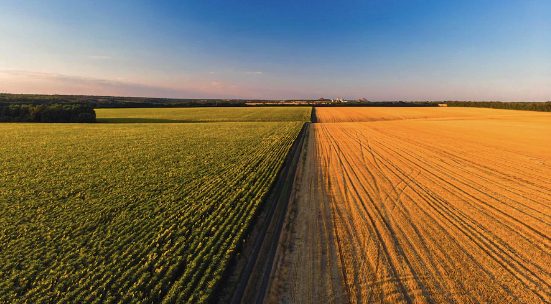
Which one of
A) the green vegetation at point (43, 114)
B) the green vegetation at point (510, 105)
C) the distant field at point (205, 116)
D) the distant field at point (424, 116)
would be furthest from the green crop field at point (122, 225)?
the green vegetation at point (510, 105)

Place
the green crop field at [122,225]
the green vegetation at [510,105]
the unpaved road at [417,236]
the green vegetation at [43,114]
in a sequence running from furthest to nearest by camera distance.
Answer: the green vegetation at [510,105] < the green vegetation at [43,114] < the unpaved road at [417,236] < the green crop field at [122,225]

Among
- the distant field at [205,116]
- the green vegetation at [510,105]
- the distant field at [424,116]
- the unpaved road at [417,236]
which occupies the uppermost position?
the green vegetation at [510,105]

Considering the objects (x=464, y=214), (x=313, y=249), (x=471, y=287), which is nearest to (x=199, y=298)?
(x=313, y=249)

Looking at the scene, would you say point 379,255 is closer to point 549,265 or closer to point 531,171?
point 549,265

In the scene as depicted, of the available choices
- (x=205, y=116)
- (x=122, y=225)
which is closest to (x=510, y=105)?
(x=205, y=116)

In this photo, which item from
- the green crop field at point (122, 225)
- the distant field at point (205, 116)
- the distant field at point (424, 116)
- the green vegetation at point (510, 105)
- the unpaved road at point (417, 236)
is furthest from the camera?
the green vegetation at point (510, 105)

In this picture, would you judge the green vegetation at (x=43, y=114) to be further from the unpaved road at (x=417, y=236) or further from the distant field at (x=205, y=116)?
the unpaved road at (x=417, y=236)
